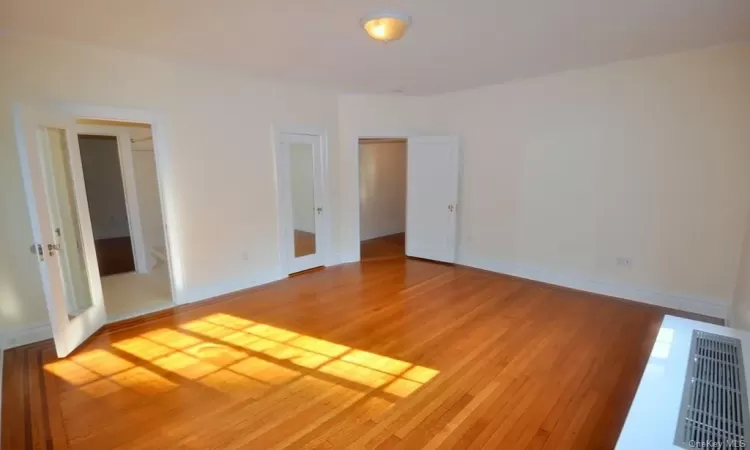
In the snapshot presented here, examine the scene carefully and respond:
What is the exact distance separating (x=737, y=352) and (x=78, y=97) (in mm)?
5072

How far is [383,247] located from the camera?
6.67 m

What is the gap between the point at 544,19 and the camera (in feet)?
8.28

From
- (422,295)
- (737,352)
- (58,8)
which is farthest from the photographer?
(422,295)

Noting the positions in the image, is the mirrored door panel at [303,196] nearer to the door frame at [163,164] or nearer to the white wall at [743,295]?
the door frame at [163,164]

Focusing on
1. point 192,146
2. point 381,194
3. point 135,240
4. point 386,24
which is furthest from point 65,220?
point 381,194

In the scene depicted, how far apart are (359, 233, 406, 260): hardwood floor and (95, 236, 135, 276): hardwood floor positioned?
3.63 meters

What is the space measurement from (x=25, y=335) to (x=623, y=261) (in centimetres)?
600

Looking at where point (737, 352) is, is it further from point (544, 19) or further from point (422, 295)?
point (422, 295)

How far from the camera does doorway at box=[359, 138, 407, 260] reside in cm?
720

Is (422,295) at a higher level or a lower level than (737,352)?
lower

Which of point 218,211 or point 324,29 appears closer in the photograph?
point 324,29

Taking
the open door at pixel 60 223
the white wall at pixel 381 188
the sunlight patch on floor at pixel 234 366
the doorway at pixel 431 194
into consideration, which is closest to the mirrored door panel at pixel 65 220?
the open door at pixel 60 223

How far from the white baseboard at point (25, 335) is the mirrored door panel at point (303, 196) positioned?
2669 mm

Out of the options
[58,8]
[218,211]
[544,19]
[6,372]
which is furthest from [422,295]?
[58,8]
